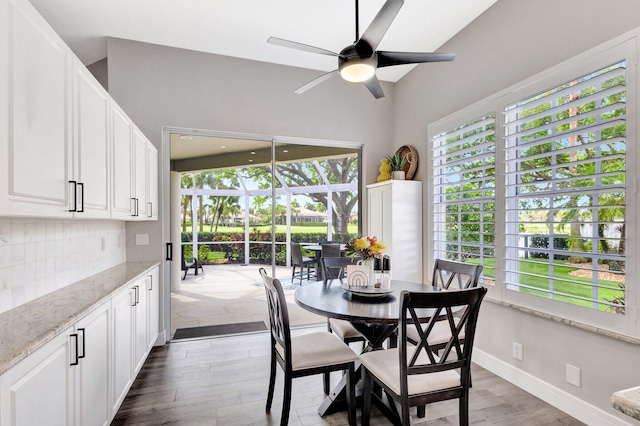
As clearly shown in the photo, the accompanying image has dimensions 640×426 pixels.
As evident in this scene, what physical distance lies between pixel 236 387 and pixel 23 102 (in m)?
2.33

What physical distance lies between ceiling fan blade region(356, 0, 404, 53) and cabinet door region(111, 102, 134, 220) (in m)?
1.76

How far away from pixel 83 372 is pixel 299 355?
A: 44.3 inches

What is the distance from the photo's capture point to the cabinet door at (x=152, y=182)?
133 inches

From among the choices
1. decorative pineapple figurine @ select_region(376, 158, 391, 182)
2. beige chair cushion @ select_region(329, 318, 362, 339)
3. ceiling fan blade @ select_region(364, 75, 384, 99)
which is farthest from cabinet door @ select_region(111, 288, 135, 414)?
decorative pineapple figurine @ select_region(376, 158, 391, 182)

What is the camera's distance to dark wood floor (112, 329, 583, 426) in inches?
89.2

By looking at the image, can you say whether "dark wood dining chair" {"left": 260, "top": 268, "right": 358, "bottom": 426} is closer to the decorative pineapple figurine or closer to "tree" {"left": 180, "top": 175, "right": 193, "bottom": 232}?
"tree" {"left": 180, "top": 175, "right": 193, "bottom": 232}

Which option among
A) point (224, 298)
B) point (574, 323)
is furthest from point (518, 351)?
point (224, 298)

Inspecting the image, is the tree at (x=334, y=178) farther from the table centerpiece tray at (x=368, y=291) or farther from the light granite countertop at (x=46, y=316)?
the light granite countertop at (x=46, y=316)

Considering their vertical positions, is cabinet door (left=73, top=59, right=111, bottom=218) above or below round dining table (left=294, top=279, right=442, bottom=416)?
above

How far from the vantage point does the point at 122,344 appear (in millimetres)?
2248

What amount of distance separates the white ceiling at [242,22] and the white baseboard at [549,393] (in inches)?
125

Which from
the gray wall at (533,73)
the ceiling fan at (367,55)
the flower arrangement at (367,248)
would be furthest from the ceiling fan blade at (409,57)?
the flower arrangement at (367,248)

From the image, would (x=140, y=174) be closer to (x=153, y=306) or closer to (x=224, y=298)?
(x=153, y=306)

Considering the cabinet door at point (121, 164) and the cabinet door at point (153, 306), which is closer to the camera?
the cabinet door at point (121, 164)
